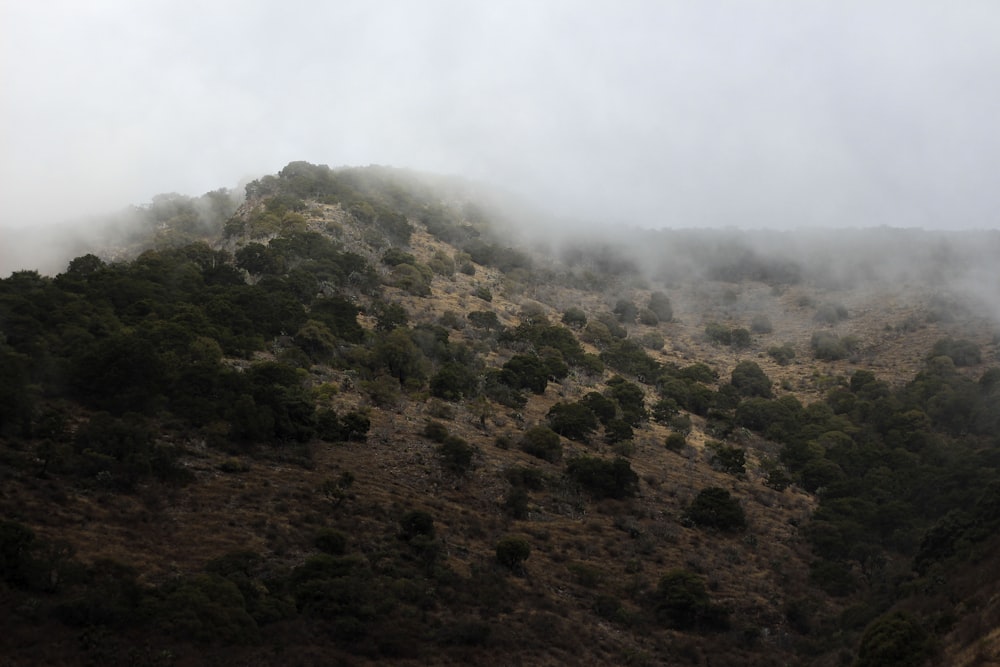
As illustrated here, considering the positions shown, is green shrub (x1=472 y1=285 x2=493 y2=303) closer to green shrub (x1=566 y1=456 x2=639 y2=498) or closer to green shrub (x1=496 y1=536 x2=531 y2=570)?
green shrub (x1=566 y1=456 x2=639 y2=498)

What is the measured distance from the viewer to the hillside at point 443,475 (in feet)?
54.6

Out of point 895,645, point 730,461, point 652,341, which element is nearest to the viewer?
point 895,645

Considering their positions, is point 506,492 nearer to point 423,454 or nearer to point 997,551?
point 423,454

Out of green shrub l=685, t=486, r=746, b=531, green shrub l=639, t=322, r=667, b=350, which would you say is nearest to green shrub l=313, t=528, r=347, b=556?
green shrub l=685, t=486, r=746, b=531

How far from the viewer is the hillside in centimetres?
1666

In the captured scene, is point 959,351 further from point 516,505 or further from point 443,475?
point 443,475

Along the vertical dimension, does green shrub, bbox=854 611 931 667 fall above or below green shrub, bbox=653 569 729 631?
above


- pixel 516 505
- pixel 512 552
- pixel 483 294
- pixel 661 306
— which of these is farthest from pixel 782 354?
pixel 512 552

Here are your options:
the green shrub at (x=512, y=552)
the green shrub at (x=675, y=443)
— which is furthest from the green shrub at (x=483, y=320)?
the green shrub at (x=512, y=552)

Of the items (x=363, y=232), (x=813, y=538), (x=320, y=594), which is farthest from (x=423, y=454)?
(x=363, y=232)

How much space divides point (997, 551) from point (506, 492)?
14.8m

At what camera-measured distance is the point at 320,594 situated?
17.3 m

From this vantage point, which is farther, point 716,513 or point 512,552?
point 716,513

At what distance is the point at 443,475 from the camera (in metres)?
26.9
